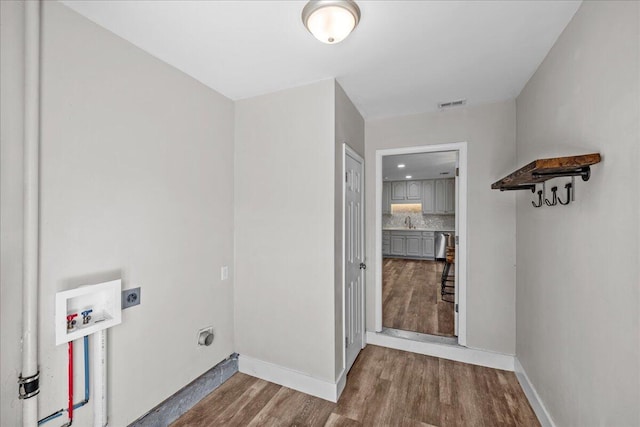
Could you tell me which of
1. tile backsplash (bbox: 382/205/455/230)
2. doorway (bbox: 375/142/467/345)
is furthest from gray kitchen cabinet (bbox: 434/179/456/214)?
tile backsplash (bbox: 382/205/455/230)

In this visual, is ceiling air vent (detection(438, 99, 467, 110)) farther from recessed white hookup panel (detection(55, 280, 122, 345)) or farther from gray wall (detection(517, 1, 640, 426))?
recessed white hookup panel (detection(55, 280, 122, 345))

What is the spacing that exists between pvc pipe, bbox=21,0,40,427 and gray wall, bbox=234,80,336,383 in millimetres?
1428

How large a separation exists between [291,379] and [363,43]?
8.83 feet

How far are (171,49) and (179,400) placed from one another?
255 cm

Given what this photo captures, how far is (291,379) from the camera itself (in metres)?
2.30

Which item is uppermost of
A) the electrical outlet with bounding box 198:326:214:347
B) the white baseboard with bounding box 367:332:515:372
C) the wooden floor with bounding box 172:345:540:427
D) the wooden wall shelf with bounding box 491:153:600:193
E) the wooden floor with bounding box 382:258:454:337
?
the wooden wall shelf with bounding box 491:153:600:193

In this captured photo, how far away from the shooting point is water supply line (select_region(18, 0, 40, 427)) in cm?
126

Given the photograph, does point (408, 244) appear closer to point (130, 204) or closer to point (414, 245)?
point (414, 245)

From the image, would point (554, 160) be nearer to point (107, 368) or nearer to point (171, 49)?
point (171, 49)

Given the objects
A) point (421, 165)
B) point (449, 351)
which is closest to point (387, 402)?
point (449, 351)

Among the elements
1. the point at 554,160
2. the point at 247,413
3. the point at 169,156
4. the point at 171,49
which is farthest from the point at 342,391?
the point at 171,49

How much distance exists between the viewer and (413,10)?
1445 mm

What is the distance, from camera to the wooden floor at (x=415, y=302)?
333cm

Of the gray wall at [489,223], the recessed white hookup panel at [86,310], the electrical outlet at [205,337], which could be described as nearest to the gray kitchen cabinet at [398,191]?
the gray wall at [489,223]
